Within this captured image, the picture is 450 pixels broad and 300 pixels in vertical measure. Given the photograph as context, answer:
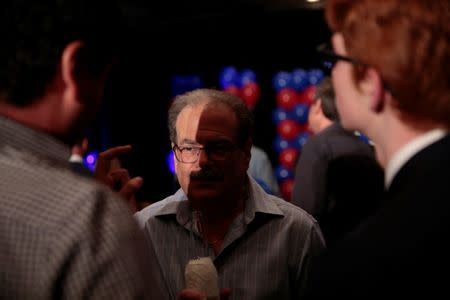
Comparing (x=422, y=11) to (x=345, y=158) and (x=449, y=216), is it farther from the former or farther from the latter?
(x=345, y=158)

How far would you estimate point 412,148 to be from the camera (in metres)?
0.99

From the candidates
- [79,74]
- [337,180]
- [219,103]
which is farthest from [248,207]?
[337,180]

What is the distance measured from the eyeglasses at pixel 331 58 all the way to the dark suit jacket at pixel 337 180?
1.90 m

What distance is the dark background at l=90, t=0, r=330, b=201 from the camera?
6.86 m

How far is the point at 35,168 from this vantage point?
0.98 meters

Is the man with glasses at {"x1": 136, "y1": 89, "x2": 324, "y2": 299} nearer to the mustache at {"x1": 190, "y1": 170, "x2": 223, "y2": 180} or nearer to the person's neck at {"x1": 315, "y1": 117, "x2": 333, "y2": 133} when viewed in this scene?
the mustache at {"x1": 190, "y1": 170, "x2": 223, "y2": 180}

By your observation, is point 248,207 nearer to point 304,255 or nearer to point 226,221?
point 226,221

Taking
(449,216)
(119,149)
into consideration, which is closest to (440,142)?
(449,216)

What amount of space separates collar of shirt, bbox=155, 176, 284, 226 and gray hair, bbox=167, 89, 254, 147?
0.18 meters

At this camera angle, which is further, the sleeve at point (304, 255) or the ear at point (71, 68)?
the sleeve at point (304, 255)

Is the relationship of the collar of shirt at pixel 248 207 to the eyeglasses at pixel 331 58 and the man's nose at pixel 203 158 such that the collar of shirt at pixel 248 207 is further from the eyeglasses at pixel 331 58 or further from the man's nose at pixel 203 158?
the eyeglasses at pixel 331 58

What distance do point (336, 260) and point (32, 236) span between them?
0.49 meters

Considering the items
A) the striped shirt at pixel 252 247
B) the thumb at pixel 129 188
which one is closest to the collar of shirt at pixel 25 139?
the thumb at pixel 129 188

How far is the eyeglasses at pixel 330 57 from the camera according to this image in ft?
3.51
